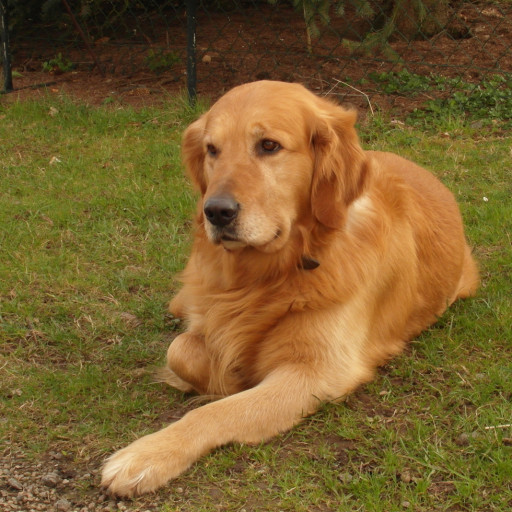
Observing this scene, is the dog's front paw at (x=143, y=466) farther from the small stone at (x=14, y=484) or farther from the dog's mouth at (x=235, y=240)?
the dog's mouth at (x=235, y=240)

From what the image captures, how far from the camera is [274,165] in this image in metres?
3.17

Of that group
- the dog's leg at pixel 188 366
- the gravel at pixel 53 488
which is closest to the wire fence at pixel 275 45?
the dog's leg at pixel 188 366

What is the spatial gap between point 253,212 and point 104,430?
3.46ft

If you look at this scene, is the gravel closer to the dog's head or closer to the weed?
the dog's head

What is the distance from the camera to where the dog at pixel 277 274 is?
9.87 feet

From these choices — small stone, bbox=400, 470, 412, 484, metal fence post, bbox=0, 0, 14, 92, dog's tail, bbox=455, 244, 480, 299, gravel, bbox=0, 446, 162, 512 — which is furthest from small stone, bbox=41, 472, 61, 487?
metal fence post, bbox=0, 0, 14, 92

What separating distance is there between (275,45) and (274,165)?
5.56m

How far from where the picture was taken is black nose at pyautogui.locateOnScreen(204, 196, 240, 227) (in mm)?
2938

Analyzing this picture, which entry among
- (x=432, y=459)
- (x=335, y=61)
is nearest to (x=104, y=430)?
(x=432, y=459)

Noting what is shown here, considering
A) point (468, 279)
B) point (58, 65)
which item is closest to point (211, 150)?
point (468, 279)

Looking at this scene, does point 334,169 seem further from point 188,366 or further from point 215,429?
point 215,429

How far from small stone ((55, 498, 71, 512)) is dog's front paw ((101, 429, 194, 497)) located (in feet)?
0.44

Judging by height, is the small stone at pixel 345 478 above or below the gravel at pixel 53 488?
above

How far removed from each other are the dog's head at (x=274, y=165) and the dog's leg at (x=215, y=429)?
568mm
